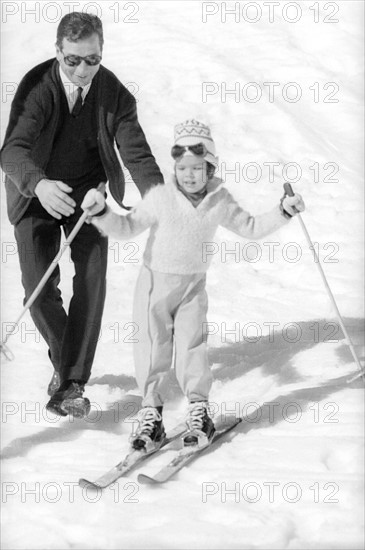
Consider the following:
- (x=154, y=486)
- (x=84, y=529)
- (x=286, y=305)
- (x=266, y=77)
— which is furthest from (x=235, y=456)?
(x=266, y=77)

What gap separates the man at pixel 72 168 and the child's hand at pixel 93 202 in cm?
70

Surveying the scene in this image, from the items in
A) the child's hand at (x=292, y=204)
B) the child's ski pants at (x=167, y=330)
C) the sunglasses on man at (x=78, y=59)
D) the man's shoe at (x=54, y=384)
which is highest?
the sunglasses on man at (x=78, y=59)

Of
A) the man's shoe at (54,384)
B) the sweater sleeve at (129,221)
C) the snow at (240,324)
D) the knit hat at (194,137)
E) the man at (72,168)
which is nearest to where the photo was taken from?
the snow at (240,324)

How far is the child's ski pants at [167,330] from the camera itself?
225 inches

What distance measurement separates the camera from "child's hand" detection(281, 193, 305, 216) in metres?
5.64

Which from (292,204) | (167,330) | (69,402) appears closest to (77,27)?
(292,204)

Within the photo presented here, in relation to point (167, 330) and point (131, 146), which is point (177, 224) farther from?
point (131, 146)

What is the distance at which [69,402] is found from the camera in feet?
20.1

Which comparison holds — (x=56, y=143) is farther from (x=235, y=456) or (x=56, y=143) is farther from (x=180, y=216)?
(x=235, y=456)

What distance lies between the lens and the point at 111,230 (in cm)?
554

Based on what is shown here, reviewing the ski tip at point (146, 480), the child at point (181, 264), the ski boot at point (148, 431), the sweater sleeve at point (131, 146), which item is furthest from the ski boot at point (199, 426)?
the sweater sleeve at point (131, 146)

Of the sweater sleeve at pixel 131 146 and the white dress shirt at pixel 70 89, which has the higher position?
the white dress shirt at pixel 70 89

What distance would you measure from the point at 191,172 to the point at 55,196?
0.69 m

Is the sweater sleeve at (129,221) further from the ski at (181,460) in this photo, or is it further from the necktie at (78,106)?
the ski at (181,460)
